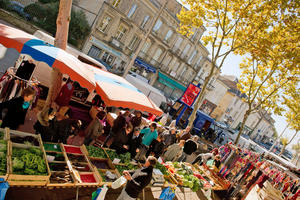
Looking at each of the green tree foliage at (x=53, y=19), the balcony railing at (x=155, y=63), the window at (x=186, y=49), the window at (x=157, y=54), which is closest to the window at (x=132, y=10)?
the green tree foliage at (x=53, y=19)

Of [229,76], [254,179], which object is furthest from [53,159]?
[229,76]

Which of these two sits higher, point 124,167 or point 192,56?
point 192,56

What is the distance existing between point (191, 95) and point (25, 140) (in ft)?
41.4

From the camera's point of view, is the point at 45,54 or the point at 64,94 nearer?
the point at 45,54

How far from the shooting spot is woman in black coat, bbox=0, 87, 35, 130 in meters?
4.05

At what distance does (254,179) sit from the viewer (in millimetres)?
8156

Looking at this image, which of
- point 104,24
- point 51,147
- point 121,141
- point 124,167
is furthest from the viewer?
point 104,24

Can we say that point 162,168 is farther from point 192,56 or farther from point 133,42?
point 192,56

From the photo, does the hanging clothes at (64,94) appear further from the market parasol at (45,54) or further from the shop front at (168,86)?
the shop front at (168,86)

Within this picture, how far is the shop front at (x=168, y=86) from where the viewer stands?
30589 millimetres

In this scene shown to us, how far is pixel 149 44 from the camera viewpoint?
27094 mm

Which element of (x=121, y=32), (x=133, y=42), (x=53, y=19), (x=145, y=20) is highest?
(x=145, y=20)

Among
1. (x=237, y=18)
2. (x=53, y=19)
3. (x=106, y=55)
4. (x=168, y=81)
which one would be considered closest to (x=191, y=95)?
(x=237, y=18)

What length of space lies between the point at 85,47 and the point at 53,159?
1965 cm
